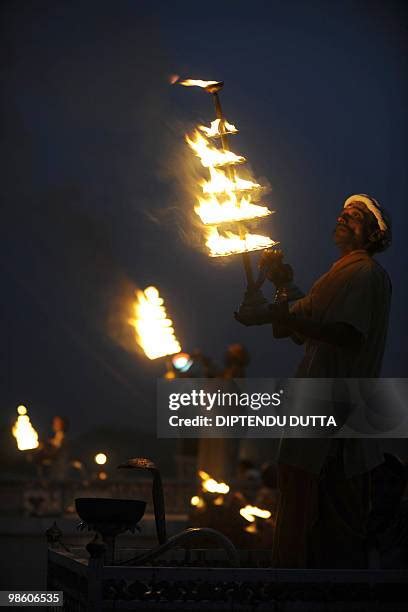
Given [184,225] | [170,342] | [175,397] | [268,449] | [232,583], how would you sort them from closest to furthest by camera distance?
[232,583]
[184,225]
[170,342]
[175,397]
[268,449]

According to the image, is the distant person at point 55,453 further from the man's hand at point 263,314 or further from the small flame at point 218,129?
the man's hand at point 263,314

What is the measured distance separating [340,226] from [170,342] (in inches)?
157

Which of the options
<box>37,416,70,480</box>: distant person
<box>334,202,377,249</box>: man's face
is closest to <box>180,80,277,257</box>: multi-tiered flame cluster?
<box>334,202,377,249</box>: man's face

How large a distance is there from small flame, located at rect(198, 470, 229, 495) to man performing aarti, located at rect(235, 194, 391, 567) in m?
7.36

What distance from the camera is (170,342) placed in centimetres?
947

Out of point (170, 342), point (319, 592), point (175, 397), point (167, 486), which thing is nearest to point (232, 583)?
point (319, 592)

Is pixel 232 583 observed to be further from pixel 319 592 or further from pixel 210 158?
pixel 210 158

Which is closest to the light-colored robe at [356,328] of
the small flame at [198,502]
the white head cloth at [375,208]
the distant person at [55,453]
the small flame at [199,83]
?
the white head cloth at [375,208]

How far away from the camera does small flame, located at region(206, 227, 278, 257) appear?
5375mm

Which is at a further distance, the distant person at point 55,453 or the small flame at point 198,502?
the distant person at point 55,453

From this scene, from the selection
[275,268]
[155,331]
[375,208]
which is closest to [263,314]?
[275,268]

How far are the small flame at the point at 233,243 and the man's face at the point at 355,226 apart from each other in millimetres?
427

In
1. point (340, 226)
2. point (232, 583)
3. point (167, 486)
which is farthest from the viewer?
point (167, 486)

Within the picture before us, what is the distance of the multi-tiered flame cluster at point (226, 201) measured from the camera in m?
5.44
